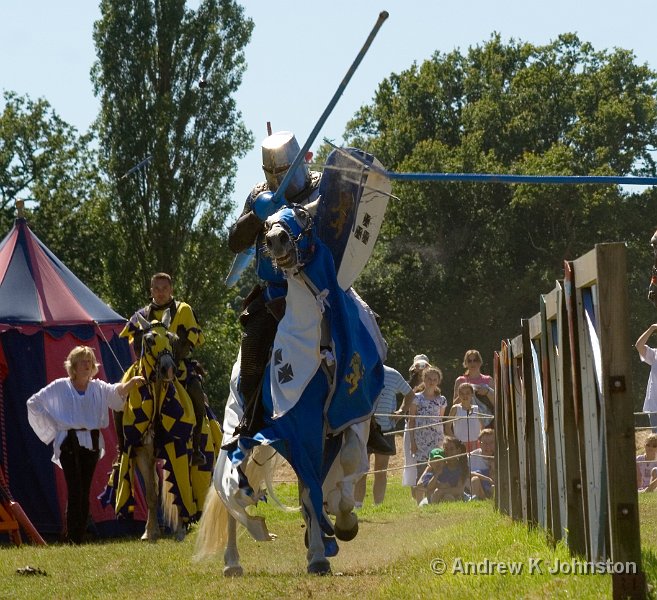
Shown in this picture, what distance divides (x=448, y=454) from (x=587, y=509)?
26.2ft

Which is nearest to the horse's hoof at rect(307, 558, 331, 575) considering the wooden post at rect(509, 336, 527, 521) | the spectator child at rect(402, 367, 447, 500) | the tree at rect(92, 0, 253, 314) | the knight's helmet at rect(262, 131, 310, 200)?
the wooden post at rect(509, 336, 527, 521)

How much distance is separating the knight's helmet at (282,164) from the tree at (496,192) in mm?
35458

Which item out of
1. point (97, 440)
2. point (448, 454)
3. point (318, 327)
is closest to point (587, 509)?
point (318, 327)

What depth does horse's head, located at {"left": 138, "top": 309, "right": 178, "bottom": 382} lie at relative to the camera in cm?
1121

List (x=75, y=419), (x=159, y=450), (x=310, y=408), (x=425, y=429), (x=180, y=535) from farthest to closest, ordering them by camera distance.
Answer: (x=425, y=429) → (x=75, y=419) → (x=159, y=450) → (x=180, y=535) → (x=310, y=408)

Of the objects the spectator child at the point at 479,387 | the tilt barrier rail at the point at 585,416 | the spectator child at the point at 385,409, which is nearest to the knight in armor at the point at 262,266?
the tilt barrier rail at the point at 585,416

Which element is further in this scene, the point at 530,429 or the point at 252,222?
the point at 530,429

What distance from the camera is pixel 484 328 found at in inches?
1764

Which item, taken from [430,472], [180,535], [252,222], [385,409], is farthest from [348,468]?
[430,472]

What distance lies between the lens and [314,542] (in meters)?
7.26

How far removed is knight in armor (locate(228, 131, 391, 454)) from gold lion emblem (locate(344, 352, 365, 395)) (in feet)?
1.51

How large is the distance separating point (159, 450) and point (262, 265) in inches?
172

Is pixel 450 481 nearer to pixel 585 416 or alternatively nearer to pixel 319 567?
pixel 319 567

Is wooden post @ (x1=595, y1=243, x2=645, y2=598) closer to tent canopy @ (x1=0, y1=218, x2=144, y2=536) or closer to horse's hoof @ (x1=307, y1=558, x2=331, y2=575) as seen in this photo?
horse's hoof @ (x1=307, y1=558, x2=331, y2=575)
